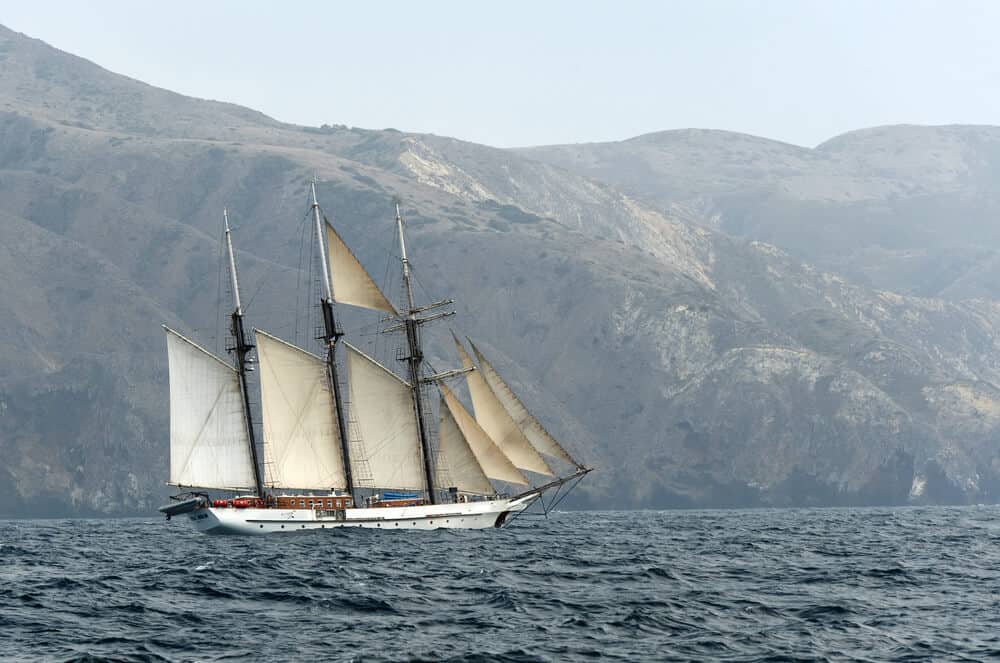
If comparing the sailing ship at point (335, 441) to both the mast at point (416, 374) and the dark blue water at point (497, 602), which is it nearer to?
the mast at point (416, 374)

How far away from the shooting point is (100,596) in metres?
47.9

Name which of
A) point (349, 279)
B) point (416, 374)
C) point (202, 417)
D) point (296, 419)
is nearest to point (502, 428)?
point (416, 374)

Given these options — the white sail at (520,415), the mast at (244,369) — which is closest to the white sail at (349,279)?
the white sail at (520,415)

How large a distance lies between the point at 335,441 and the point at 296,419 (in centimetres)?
322

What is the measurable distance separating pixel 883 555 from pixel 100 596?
1521 inches

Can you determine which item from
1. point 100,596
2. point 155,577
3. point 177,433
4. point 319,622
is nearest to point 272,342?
point 177,433

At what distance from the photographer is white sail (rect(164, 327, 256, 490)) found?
86062 millimetres

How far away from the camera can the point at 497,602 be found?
150ft

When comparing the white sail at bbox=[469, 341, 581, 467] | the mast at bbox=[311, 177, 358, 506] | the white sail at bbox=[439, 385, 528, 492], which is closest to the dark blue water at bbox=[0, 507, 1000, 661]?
the white sail at bbox=[439, 385, 528, 492]

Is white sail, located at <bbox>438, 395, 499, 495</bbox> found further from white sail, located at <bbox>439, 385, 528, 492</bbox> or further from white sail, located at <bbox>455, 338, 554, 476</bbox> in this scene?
white sail, located at <bbox>455, 338, 554, 476</bbox>

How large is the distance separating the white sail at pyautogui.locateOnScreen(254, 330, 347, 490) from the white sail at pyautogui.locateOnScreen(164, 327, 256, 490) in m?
2.22

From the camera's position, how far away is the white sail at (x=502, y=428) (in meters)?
85.2

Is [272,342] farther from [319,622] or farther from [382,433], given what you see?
[319,622]

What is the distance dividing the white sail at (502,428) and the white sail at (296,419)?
9692 millimetres
